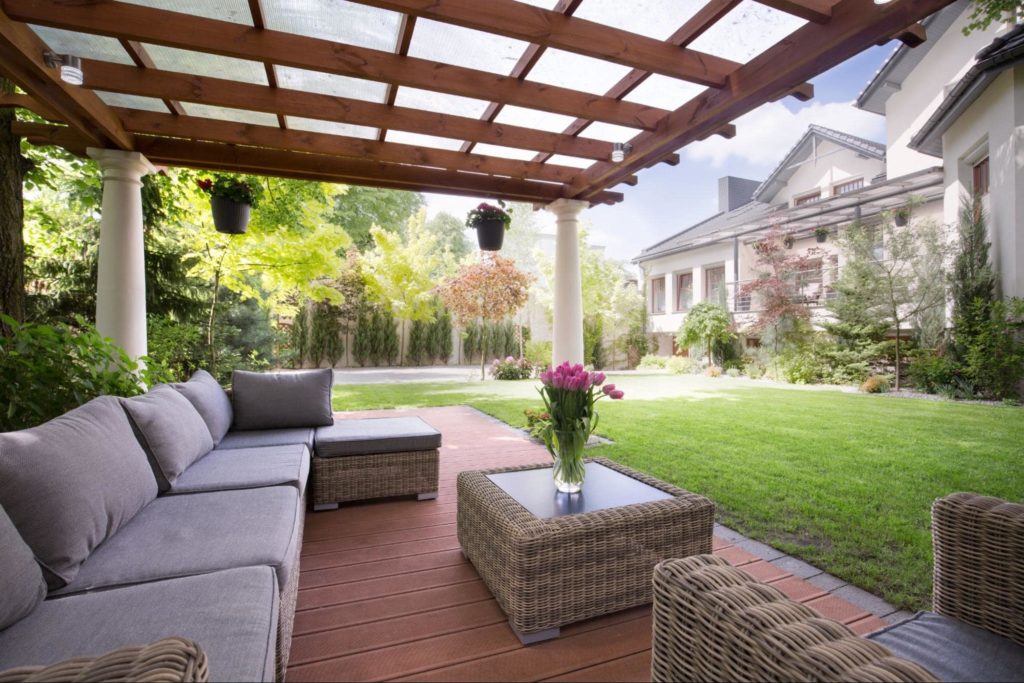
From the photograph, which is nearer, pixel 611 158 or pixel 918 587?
pixel 918 587

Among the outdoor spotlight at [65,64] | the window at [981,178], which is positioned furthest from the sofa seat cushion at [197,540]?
the window at [981,178]

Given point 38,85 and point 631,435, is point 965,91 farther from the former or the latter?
point 38,85

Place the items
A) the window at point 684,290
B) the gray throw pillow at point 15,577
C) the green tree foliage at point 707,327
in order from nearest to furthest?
the gray throw pillow at point 15,577
the green tree foliage at point 707,327
the window at point 684,290

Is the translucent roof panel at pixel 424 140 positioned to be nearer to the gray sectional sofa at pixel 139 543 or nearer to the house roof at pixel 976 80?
the gray sectional sofa at pixel 139 543

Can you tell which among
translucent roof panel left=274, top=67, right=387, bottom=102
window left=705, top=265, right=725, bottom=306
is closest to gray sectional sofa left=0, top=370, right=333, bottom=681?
translucent roof panel left=274, top=67, right=387, bottom=102

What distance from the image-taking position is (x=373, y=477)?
128 inches

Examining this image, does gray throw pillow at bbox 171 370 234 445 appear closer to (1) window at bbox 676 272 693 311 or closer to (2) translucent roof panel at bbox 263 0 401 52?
(2) translucent roof panel at bbox 263 0 401 52

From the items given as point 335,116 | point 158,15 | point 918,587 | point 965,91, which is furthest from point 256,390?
point 965,91

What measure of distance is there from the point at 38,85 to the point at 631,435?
17.2 feet

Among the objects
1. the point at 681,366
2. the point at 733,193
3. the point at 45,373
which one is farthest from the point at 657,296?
the point at 45,373

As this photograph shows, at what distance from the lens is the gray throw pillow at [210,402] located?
9.80 feet

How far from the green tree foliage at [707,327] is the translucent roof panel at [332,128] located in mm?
10483

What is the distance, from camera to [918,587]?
210cm

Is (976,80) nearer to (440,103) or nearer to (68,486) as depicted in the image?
(440,103)
